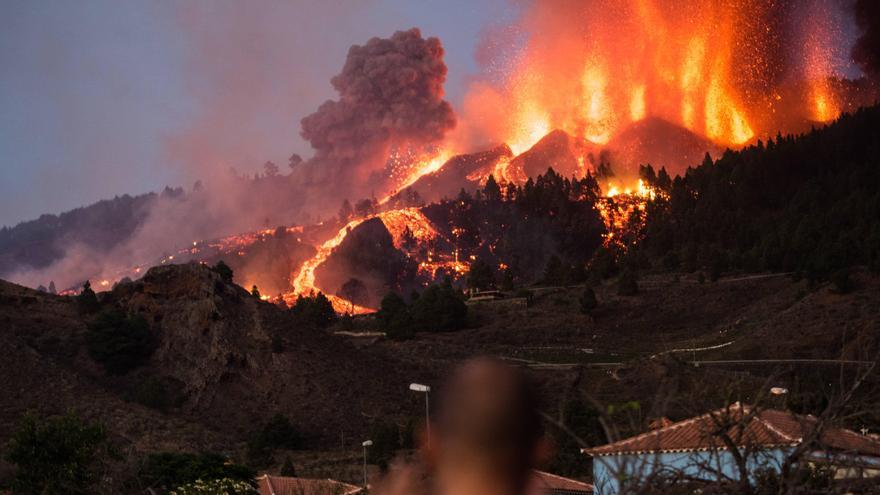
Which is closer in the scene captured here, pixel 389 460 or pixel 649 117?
pixel 389 460

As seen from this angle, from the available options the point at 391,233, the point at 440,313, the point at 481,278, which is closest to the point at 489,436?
the point at 440,313

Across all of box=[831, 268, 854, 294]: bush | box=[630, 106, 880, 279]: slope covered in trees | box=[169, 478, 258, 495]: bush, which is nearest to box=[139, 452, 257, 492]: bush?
box=[169, 478, 258, 495]: bush

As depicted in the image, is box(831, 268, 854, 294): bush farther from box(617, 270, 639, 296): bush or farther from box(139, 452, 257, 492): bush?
box(139, 452, 257, 492): bush

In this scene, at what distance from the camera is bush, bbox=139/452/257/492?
27.0 metres

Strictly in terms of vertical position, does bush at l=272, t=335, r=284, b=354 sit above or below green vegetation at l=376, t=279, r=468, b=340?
below

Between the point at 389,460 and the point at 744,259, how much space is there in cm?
4921

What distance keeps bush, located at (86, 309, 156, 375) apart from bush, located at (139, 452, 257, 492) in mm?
21646

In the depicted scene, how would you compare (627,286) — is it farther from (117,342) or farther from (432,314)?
(117,342)

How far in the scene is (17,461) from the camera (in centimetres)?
2600

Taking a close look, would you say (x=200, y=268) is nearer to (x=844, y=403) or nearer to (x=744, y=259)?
(x=744, y=259)

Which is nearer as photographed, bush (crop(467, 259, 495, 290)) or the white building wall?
the white building wall

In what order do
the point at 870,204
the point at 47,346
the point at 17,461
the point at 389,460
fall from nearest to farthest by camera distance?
1. the point at 17,461
2. the point at 389,460
3. the point at 47,346
4. the point at 870,204

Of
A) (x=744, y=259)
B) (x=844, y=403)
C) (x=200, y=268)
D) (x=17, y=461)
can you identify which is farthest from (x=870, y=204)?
(x=844, y=403)

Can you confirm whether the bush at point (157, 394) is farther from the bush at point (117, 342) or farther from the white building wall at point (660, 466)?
the white building wall at point (660, 466)
